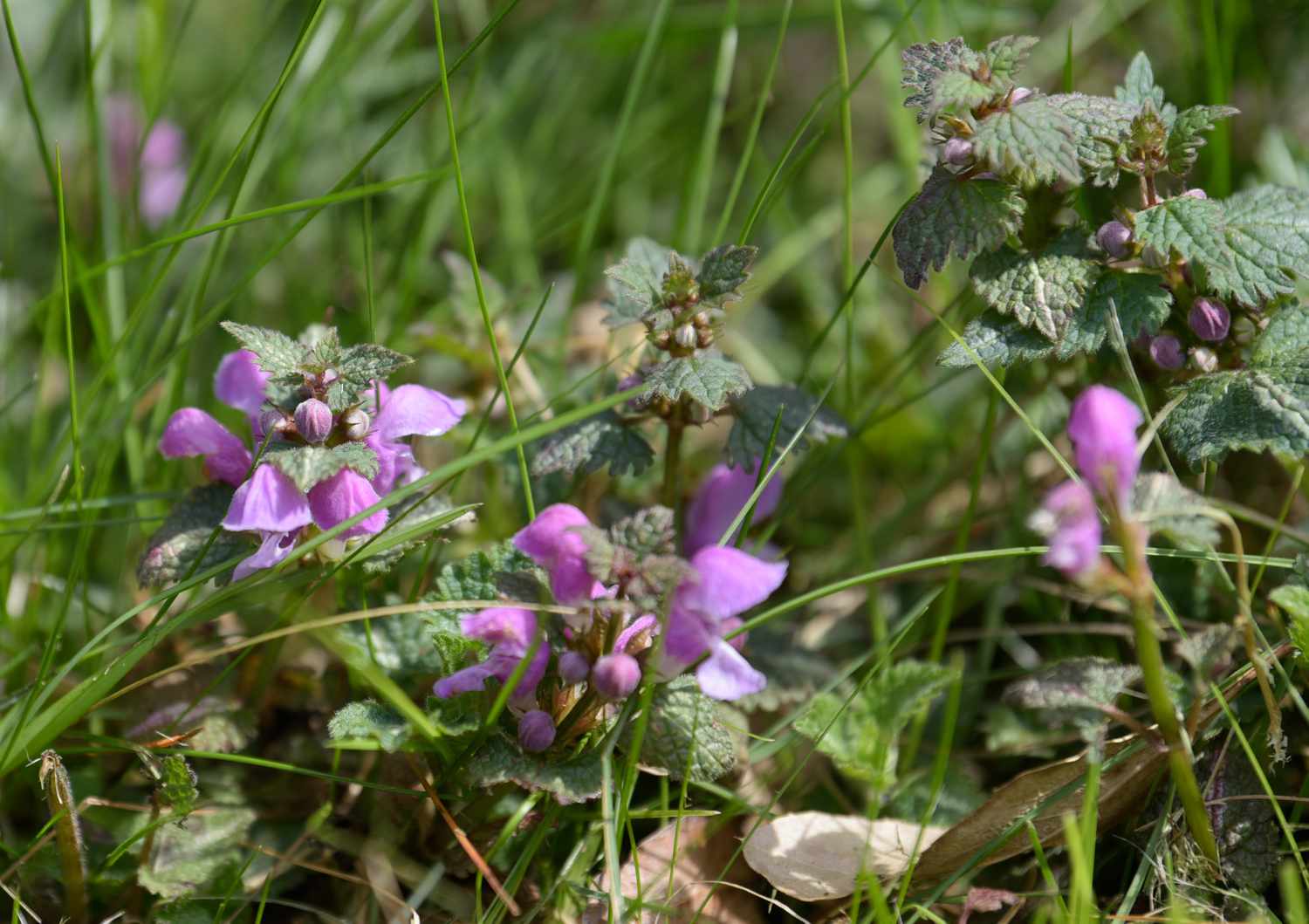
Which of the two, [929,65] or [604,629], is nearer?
[604,629]

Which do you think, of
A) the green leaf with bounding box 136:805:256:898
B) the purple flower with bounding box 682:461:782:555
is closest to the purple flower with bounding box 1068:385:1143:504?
the purple flower with bounding box 682:461:782:555

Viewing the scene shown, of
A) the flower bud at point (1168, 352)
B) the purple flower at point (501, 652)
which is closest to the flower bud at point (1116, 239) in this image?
the flower bud at point (1168, 352)

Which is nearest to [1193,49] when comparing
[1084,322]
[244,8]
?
[1084,322]

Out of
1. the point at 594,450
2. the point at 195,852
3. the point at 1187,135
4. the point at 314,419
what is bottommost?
the point at 195,852

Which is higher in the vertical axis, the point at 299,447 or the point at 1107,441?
the point at 1107,441

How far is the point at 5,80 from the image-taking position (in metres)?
3.11

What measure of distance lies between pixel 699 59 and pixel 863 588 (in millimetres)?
1860

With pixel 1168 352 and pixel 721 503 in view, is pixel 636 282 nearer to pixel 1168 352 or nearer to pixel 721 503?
pixel 721 503

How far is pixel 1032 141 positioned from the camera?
1.36 metres

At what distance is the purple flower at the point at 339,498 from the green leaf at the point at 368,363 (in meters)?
0.11

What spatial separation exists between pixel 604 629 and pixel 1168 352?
86 cm

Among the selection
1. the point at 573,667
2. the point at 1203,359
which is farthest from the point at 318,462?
the point at 1203,359

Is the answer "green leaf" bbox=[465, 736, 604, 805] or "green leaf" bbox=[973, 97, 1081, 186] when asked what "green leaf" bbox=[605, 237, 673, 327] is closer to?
"green leaf" bbox=[973, 97, 1081, 186]

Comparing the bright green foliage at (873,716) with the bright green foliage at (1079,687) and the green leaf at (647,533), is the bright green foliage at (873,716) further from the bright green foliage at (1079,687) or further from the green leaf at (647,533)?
the green leaf at (647,533)
